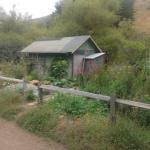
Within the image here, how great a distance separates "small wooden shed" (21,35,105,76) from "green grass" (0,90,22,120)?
263 inches

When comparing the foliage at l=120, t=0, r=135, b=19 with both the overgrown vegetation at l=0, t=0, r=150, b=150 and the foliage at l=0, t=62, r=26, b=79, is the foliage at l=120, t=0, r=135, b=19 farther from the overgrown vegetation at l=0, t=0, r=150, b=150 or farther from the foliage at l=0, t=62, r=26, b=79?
the foliage at l=0, t=62, r=26, b=79

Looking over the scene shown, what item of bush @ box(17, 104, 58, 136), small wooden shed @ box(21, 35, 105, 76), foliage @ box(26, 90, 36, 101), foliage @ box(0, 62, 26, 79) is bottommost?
bush @ box(17, 104, 58, 136)

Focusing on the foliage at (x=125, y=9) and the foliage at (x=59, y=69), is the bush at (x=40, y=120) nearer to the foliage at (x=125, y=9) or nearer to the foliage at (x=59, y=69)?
the foliage at (x=59, y=69)

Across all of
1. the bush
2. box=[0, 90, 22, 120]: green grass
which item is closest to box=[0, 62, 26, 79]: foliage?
box=[0, 90, 22, 120]: green grass

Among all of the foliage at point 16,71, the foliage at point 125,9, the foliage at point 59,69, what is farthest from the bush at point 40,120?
the foliage at point 125,9

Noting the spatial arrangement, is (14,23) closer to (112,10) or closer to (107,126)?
(112,10)

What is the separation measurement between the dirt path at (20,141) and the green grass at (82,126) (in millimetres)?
217

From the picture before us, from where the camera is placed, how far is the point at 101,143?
6.69 m

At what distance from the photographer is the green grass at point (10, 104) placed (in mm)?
9898

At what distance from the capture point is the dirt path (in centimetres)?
723

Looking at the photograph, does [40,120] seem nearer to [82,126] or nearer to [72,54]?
[82,126]

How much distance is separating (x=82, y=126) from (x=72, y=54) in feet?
33.5

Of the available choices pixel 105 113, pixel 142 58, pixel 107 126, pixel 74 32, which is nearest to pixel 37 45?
pixel 74 32

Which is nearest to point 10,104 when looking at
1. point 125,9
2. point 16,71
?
point 16,71
